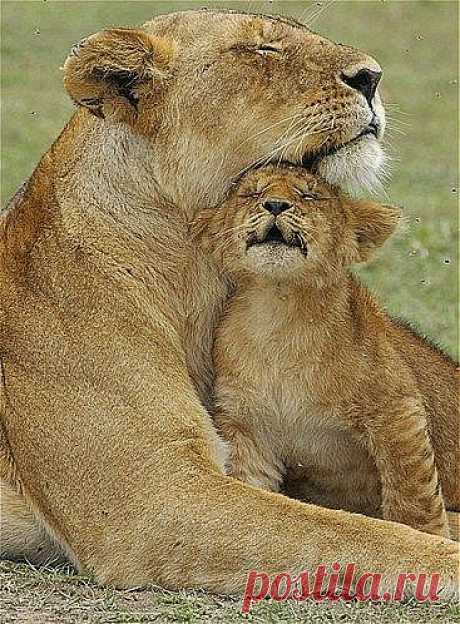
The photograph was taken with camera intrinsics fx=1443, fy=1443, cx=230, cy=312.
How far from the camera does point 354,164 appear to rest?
4352 millimetres

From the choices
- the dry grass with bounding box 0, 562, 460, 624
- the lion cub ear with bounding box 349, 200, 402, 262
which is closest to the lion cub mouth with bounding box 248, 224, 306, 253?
the lion cub ear with bounding box 349, 200, 402, 262

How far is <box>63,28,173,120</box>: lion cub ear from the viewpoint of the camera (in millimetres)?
4281

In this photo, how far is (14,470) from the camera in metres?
4.49

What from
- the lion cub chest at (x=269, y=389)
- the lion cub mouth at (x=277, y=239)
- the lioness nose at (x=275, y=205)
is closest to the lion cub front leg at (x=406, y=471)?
the lion cub chest at (x=269, y=389)

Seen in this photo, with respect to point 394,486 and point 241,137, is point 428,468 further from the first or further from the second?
point 241,137

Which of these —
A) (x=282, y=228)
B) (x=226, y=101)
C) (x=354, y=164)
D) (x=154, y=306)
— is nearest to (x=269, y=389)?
(x=154, y=306)

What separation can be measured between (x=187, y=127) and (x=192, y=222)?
293 mm

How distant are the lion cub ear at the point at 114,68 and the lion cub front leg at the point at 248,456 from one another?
101 centimetres

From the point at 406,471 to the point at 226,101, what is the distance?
49.5 inches

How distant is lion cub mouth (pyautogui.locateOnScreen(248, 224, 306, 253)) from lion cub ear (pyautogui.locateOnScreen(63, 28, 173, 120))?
58cm

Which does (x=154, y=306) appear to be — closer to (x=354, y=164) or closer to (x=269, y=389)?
(x=269, y=389)

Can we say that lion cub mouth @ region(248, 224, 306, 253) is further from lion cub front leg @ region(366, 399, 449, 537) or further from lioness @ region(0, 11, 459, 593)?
lion cub front leg @ region(366, 399, 449, 537)

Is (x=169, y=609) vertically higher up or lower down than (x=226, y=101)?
lower down

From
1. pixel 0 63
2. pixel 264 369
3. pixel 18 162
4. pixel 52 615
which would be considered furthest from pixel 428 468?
pixel 0 63
